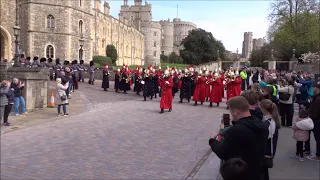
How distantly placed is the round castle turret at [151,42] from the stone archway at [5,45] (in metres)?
52.3

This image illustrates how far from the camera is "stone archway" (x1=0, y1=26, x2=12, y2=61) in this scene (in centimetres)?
3309

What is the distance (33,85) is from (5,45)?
2231 centimetres

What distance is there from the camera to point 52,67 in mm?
24375

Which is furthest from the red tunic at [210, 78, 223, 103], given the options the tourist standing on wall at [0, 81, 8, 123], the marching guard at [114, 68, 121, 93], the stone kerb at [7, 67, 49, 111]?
the tourist standing on wall at [0, 81, 8, 123]

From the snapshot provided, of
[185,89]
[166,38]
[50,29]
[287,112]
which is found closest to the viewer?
[287,112]

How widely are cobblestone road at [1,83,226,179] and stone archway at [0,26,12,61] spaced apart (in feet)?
79.2

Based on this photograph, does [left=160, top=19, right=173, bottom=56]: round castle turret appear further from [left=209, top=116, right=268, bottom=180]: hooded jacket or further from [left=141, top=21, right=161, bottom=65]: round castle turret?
[left=209, top=116, right=268, bottom=180]: hooded jacket

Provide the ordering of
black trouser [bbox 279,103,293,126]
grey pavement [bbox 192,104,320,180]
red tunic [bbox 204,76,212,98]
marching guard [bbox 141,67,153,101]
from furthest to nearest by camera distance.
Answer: marching guard [bbox 141,67,153,101] → red tunic [bbox 204,76,212,98] → black trouser [bbox 279,103,293,126] → grey pavement [bbox 192,104,320,180]

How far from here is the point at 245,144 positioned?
3371 mm

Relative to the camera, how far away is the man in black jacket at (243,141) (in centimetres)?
336

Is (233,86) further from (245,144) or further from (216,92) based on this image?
(245,144)

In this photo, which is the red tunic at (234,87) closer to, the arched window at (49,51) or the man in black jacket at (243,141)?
the man in black jacket at (243,141)

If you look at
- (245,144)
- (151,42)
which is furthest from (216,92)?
(151,42)

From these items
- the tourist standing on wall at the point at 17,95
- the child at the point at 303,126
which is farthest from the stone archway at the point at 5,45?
the child at the point at 303,126
